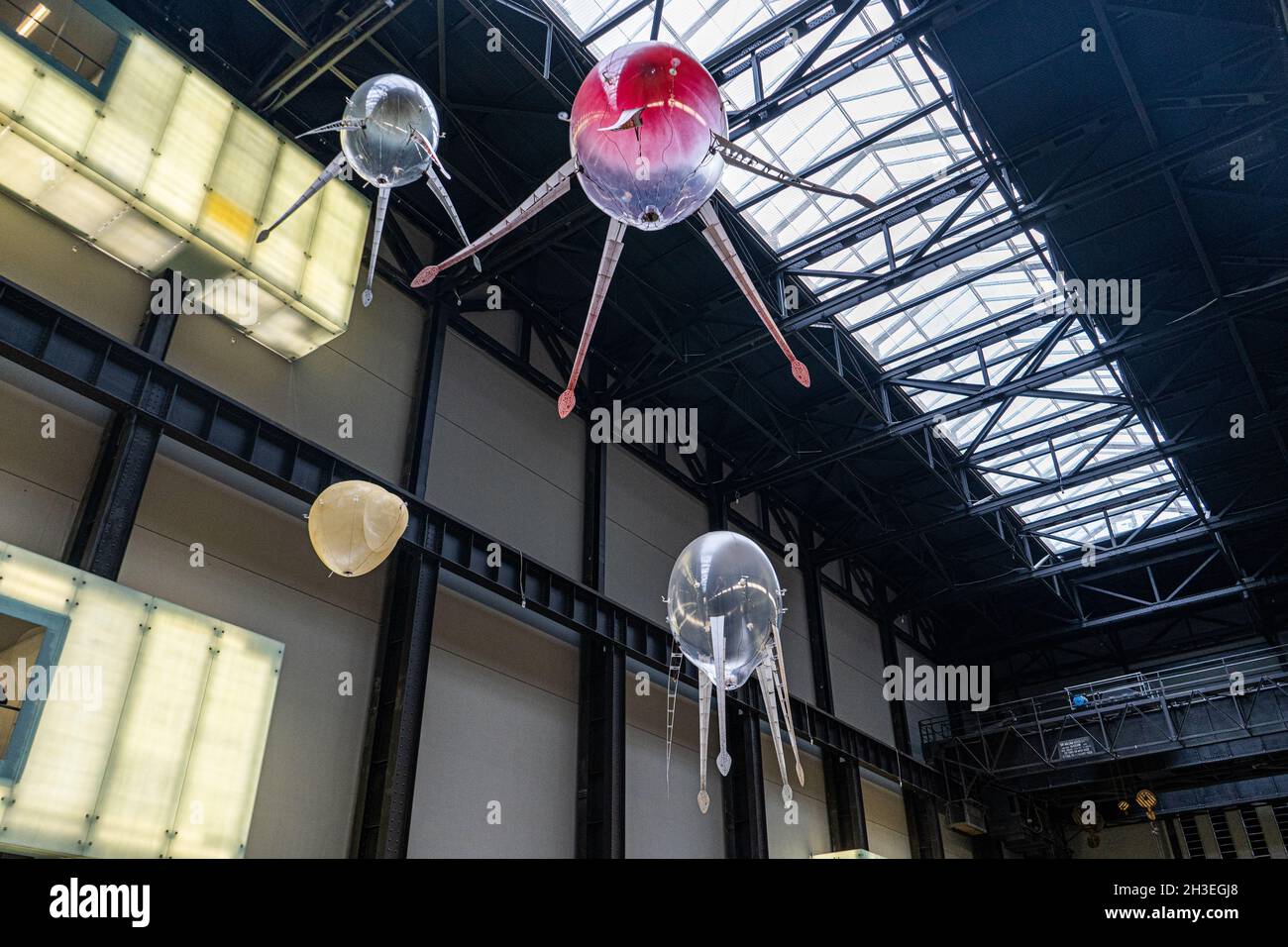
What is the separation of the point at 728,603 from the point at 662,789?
13376 millimetres

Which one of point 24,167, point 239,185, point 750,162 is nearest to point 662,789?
point 239,185

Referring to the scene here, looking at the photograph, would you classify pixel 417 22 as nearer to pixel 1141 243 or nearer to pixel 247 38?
pixel 247 38

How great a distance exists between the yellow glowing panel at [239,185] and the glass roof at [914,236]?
573cm

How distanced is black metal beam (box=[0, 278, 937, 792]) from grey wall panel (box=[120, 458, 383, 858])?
0.73m

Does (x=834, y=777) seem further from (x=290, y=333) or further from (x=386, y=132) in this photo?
(x=386, y=132)

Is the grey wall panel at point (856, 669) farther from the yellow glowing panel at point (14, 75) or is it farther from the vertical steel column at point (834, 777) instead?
the yellow glowing panel at point (14, 75)

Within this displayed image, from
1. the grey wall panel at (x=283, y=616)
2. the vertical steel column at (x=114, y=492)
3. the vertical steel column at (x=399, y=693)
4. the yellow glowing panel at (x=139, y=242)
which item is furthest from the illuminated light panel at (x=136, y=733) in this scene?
the yellow glowing panel at (x=139, y=242)

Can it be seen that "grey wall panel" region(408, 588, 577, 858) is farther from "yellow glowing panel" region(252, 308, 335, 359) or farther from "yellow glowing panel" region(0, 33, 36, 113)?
"yellow glowing panel" region(0, 33, 36, 113)

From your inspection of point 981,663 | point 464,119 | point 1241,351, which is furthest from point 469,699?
point 981,663

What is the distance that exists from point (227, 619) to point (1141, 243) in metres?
19.8

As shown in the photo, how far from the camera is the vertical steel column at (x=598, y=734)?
711 inches

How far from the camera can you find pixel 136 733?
1068cm

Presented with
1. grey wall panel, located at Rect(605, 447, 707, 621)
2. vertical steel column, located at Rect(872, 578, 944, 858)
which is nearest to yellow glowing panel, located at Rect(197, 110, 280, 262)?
grey wall panel, located at Rect(605, 447, 707, 621)

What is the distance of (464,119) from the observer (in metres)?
18.2
